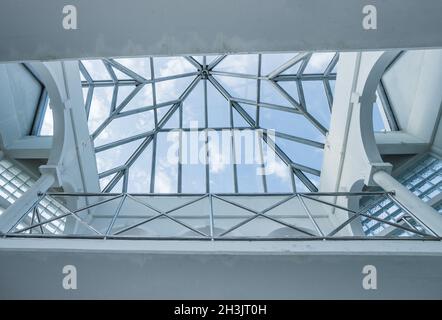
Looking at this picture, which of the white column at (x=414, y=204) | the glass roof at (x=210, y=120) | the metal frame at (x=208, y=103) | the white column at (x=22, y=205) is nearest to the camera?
the white column at (x=22, y=205)

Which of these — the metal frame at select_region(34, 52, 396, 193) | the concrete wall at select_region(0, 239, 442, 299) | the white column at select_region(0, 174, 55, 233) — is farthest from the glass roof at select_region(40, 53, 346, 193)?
the concrete wall at select_region(0, 239, 442, 299)

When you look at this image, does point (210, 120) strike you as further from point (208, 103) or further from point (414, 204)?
point (414, 204)

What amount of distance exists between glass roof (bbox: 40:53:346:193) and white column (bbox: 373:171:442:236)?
591 centimetres

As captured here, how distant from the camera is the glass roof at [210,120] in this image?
63.6ft

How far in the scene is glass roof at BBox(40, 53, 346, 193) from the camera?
63.6ft

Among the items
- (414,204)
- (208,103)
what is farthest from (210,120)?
(414,204)

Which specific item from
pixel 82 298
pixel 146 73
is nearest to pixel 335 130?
pixel 146 73

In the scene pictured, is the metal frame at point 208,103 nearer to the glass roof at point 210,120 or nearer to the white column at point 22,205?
the glass roof at point 210,120

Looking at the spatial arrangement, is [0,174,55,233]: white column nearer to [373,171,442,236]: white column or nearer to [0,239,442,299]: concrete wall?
[0,239,442,299]: concrete wall

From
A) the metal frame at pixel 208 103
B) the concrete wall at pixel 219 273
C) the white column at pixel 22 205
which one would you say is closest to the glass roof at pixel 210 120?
the metal frame at pixel 208 103

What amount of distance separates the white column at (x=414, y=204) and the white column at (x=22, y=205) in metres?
9.16

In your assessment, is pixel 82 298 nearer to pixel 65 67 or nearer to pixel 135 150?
pixel 65 67

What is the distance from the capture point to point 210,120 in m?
20.8
